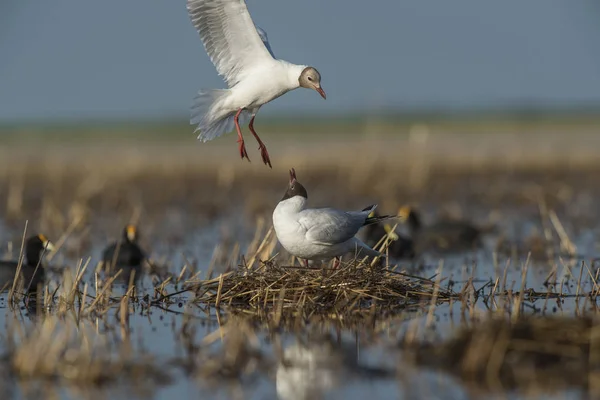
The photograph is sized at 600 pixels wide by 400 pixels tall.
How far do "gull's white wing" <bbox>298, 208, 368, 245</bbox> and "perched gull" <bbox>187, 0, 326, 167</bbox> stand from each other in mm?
1160

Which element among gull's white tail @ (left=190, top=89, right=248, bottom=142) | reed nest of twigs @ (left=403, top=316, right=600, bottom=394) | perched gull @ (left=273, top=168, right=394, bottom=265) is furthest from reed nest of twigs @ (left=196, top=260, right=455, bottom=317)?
gull's white tail @ (left=190, top=89, right=248, bottom=142)

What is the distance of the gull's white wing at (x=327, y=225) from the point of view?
27.6ft

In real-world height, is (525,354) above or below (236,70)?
below

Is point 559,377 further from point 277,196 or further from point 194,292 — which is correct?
point 277,196

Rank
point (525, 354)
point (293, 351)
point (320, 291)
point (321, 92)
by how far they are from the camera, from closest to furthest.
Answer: point (525, 354) < point (293, 351) < point (320, 291) < point (321, 92)

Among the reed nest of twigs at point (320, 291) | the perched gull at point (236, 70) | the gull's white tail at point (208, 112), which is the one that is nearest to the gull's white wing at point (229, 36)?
the perched gull at point (236, 70)

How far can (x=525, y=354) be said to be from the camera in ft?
19.7

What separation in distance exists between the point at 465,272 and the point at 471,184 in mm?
11639

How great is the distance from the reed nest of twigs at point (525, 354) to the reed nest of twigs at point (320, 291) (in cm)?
185

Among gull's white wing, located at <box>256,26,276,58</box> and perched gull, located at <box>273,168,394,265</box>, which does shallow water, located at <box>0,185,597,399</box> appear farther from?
gull's white wing, located at <box>256,26,276,58</box>

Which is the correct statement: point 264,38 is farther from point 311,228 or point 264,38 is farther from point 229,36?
point 311,228

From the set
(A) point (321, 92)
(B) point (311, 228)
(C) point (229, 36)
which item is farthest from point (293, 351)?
(C) point (229, 36)

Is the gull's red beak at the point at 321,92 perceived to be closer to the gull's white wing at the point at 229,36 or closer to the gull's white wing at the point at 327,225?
the gull's white wing at the point at 229,36

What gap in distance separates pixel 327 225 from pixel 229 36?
2.60m
